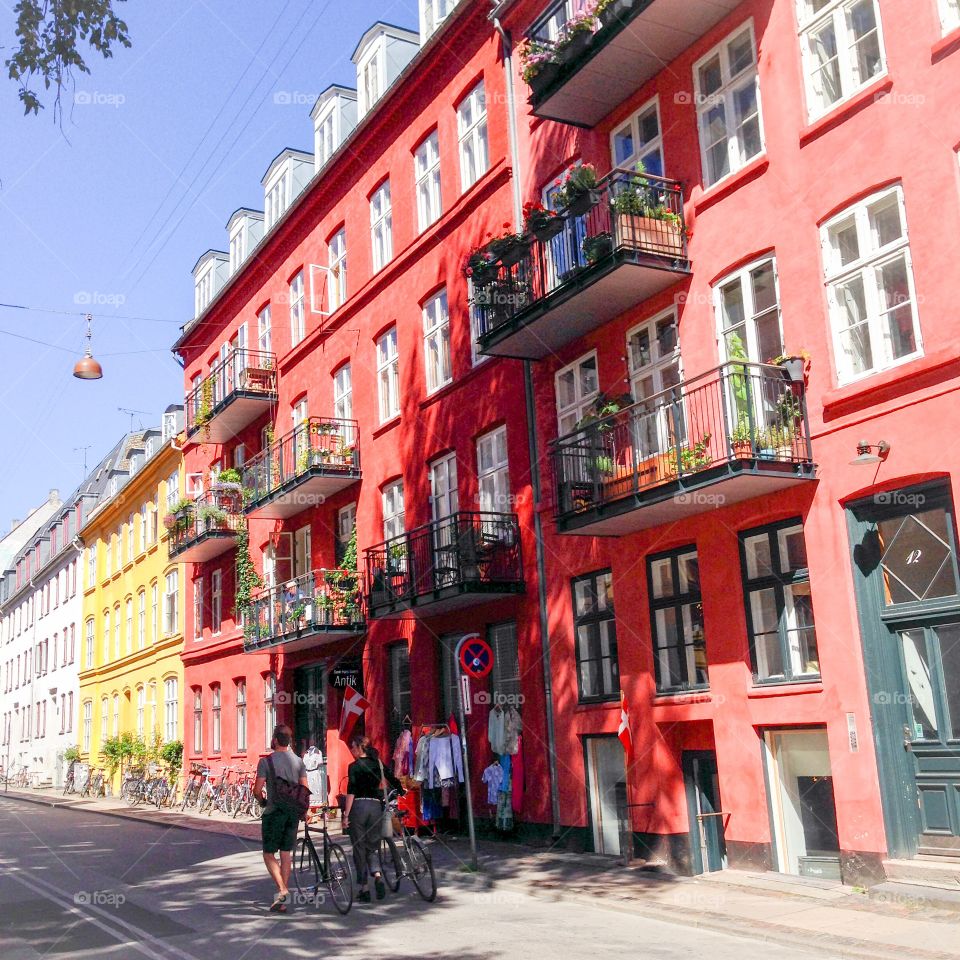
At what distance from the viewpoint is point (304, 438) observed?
23.7m

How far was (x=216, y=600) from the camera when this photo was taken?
103ft

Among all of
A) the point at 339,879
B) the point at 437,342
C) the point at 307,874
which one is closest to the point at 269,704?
the point at 437,342

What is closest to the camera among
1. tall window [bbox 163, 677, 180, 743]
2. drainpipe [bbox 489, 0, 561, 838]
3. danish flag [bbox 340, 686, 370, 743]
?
drainpipe [bbox 489, 0, 561, 838]

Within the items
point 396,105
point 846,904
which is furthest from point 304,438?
point 846,904

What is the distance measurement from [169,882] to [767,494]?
28.7 feet

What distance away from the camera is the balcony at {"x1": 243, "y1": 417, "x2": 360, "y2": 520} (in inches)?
882

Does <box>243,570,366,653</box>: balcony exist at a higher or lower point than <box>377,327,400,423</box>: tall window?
lower

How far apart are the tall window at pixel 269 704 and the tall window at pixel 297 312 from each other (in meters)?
8.28

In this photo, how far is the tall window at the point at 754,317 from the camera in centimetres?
1290

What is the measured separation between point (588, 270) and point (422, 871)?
25.1 feet


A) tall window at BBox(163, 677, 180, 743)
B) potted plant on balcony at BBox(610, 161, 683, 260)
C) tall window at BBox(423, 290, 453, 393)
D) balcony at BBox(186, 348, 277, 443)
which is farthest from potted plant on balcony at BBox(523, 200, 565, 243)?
tall window at BBox(163, 677, 180, 743)

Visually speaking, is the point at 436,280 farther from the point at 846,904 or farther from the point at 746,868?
the point at 846,904

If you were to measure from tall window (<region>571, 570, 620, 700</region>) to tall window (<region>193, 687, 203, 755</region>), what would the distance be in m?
18.8

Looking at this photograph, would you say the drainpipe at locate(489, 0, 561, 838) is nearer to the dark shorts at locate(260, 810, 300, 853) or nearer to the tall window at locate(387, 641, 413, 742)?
the tall window at locate(387, 641, 413, 742)
